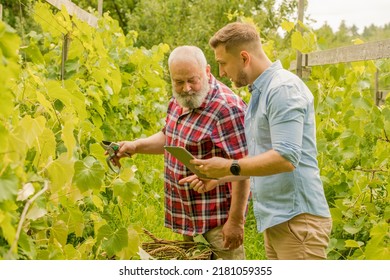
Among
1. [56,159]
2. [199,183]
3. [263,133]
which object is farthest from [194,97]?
[56,159]

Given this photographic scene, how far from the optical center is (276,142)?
2.50m

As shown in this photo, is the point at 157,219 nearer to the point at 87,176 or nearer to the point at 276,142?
the point at 276,142

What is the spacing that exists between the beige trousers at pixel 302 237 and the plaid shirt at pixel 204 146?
19.7 inches

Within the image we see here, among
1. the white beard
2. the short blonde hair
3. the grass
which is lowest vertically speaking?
the grass

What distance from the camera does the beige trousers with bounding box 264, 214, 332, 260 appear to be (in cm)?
270

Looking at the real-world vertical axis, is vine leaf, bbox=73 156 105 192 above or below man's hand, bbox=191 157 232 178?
above

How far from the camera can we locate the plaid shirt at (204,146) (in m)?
3.12

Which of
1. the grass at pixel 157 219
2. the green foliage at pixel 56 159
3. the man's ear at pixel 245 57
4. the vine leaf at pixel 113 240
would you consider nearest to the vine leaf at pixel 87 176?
the green foliage at pixel 56 159

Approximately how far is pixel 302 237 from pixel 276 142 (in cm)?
46

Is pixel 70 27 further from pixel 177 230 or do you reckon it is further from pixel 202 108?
pixel 177 230

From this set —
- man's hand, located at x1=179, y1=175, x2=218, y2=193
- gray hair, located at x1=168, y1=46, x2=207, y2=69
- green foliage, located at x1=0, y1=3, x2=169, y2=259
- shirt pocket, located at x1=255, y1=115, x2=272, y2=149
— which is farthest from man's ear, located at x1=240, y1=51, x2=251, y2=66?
green foliage, located at x1=0, y1=3, x2=169, y2=259

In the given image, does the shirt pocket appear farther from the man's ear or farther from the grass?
the grass

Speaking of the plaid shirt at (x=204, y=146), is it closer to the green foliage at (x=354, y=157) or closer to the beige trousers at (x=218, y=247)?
the beige trousers at (x=218, y=247)

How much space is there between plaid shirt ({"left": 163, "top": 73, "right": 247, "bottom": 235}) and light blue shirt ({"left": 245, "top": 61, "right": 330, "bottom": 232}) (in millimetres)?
301
